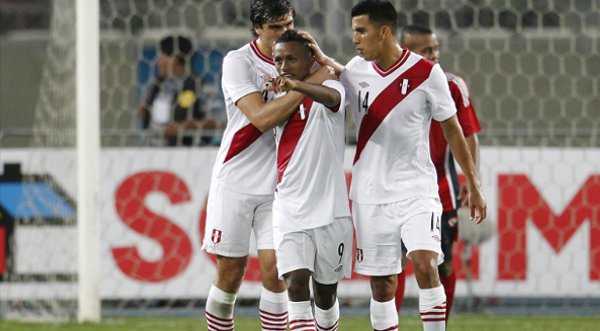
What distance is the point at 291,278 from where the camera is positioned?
536 centimetres

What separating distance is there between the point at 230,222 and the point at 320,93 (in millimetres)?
1022

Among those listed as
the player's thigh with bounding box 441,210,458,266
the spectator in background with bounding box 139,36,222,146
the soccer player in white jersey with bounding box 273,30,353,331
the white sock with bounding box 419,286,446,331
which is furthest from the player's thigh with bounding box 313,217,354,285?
the spectator in background with bounding box 139,36,222,146

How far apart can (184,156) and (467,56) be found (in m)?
2.72

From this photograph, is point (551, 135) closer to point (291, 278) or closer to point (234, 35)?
point (234, 35)

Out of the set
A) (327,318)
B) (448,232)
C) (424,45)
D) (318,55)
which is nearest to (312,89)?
(318,55)

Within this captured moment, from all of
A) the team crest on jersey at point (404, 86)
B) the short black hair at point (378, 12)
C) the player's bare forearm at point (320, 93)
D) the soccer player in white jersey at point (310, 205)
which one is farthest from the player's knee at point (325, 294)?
the short black hair at point (378, 12)

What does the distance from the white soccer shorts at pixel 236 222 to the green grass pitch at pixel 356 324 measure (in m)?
1.95

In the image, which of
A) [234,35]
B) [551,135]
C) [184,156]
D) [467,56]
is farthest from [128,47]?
[551,135]

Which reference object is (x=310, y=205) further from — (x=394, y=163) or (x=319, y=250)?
(x=394, y=163)

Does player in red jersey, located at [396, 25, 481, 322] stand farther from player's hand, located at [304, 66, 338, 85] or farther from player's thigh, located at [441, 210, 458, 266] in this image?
player's hand, located at [304, 66, 338, 85]

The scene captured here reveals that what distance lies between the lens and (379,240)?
219 inches

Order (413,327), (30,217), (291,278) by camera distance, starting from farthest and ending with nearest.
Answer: (30,217)
(413,327)
(291,278)

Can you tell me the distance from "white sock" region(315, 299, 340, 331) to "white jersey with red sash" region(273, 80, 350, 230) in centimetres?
42

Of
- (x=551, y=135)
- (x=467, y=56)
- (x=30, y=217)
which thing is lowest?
(x=30, y=217)
